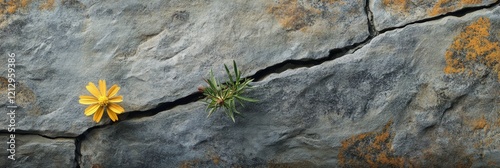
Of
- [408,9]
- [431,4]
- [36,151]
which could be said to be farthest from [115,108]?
[431,4]

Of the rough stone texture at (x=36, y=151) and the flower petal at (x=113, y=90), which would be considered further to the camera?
the rough stone texture at (x=36, y=151)

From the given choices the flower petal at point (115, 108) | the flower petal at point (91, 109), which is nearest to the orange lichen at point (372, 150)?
the flower petal at point (115, 108)

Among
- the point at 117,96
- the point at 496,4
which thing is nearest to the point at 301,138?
the point at 117,96

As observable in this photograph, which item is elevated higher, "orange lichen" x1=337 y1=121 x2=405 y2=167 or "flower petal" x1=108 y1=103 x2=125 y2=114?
"flower petal" x1=108 y1=103 x2=125 y2=114

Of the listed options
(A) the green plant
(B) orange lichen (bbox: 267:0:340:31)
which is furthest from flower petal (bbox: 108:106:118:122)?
(B) orange lichen (bbox: 267:0:340:31)

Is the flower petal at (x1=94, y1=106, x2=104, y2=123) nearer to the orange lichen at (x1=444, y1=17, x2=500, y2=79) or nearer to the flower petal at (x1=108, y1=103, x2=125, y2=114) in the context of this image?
the flower petal at (x1=108, y1=103, x2=125, y2=114)

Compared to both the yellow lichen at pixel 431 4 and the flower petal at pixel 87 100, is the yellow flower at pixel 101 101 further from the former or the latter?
the yellow lichen at pixel 431 4
